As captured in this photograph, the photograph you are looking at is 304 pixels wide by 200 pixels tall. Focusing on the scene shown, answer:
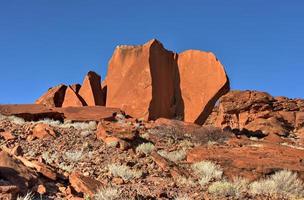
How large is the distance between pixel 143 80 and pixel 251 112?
8534mm

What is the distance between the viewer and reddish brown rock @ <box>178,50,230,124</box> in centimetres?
3431

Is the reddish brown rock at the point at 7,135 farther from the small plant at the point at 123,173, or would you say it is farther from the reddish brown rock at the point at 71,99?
the reddish brown rock at the point at 71,99

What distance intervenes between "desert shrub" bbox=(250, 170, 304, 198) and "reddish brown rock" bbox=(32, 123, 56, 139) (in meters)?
6.75

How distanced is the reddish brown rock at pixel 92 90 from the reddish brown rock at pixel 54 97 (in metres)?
1.54

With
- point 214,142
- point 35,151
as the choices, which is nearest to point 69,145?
point 35,151

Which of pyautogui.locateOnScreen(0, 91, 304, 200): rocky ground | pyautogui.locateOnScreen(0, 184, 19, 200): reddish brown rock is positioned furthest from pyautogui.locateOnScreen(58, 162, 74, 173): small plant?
pyautogui.locateOnScreen(0, 184, 19, 200): reddish brown rock

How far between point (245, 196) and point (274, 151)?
536cm

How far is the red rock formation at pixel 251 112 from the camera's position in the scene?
35.2 m

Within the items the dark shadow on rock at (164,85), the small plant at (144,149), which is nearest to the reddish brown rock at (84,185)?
the small plant at (144,149)

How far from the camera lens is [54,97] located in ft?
127

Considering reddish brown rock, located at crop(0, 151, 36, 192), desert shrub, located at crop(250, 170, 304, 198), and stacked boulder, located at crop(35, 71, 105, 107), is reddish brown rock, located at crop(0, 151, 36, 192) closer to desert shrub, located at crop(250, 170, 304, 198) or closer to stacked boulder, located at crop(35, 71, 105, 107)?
desert shrub, located at crop(250, 170, 304, 198)

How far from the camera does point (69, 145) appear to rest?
1496 centimetres

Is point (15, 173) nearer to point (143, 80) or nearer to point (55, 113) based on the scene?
point (55, 113)

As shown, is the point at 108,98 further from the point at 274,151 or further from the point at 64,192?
the point at 64,192
